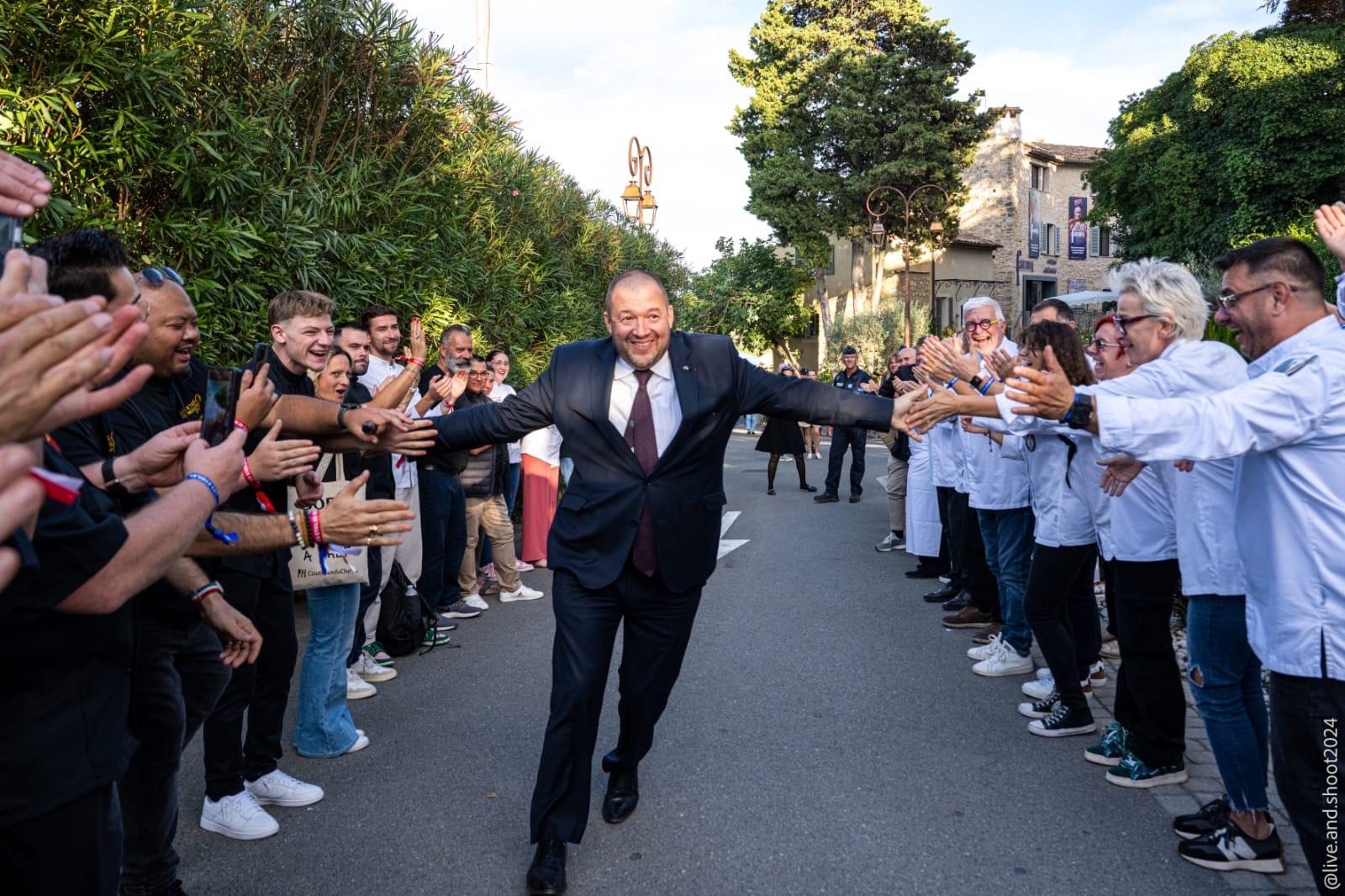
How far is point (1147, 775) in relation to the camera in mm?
4484

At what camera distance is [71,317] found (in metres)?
1.53

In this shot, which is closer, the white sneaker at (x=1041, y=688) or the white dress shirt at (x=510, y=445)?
the white sneaker at (x=1041, y=688)

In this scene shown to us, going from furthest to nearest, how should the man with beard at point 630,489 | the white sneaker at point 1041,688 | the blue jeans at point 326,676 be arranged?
the white sneaker at point 1041,688
the blue jeans at point 326,676
the man with beard at point 630,489

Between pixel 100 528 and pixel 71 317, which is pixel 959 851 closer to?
pixel 100 528

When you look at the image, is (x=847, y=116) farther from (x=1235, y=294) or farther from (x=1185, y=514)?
(x=1235, y=294)

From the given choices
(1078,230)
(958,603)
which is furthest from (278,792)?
(1078,230)

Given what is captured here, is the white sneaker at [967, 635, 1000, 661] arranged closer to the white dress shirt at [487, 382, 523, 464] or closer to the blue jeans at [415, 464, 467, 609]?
the blue jeans at [415, 464, 467, 609]

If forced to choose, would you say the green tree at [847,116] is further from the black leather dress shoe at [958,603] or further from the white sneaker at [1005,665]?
the white sneaker at [1005,665]

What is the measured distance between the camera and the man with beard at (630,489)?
3.83m

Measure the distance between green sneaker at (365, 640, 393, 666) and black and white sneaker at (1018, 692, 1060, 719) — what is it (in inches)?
156

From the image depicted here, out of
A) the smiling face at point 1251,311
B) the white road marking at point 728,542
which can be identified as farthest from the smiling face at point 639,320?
the white road marking at point 728,542

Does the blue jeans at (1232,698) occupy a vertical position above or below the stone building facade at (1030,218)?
below

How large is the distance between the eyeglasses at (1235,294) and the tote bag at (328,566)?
3610 millimetres

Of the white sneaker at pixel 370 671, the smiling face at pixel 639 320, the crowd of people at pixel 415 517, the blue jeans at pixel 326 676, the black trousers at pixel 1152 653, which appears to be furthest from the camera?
the white sneaker at pixel 370 671
